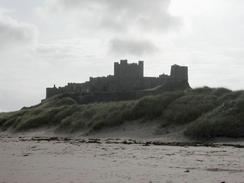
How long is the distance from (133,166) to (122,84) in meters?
50.3

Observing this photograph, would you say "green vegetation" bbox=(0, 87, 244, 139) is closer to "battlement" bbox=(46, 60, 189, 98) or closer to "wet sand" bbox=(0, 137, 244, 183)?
"wet sand" bbox=(0, 137, 244, 183)

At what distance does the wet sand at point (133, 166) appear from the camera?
8797 mm

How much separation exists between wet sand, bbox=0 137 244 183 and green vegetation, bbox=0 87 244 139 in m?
3.11

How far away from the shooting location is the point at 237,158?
37.2 feet

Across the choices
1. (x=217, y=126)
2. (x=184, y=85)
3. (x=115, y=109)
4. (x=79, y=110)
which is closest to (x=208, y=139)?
(x=217, y=126)

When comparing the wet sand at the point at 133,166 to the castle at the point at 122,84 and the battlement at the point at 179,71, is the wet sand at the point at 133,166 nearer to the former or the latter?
the castle at the point at 122,84

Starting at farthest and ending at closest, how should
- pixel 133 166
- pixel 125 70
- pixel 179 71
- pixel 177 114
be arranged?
1. pixel 125 70
2. pixel 179 71
3. pixel 177 114
4. pixel 133 166

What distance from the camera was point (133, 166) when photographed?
34.2 feet

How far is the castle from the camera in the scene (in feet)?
165

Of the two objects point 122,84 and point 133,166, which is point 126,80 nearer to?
point 122,84

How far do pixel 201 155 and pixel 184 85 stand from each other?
3527 cm

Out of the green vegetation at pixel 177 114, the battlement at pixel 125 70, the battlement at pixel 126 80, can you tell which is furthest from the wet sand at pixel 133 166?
the battlement at pixel 125 70

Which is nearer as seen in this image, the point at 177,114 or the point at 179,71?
the point at 177,114

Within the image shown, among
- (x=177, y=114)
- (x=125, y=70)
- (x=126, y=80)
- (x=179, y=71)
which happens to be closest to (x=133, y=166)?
(x=177, y=114)
